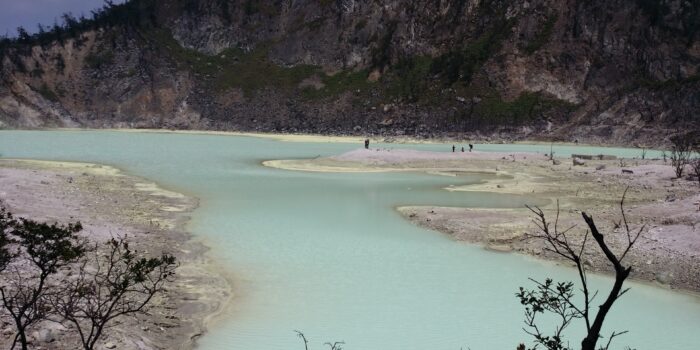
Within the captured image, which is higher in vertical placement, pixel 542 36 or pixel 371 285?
pixel 542 36

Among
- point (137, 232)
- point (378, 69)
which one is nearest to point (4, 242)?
point (137, 232)

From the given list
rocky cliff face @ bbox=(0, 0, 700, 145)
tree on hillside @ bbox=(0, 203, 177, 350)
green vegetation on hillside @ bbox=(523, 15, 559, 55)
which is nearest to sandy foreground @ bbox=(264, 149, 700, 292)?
tree on hillside @ bbox=(0, 203, 177, 350)

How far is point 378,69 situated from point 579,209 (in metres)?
104

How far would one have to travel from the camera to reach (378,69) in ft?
417

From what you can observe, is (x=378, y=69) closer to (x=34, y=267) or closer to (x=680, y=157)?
(x=680, y=157)

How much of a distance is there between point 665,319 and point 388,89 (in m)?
110

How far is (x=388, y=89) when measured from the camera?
122 m

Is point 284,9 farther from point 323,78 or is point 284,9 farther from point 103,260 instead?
point 103,260

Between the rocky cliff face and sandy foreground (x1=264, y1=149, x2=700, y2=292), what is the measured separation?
46.3 m

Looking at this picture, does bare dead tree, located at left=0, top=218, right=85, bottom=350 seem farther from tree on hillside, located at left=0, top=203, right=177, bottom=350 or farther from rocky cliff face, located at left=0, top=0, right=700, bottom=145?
rocky cliff face, located at left=0, top=0, right=700, bottom=145

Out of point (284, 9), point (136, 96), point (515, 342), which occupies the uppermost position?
point (284, 9)

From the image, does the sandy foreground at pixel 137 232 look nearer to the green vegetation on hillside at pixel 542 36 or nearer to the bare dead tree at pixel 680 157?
the bare dead tree at pixel 680 157

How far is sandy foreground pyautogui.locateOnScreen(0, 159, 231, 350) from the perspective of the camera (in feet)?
35.0

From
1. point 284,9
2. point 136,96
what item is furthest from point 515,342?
point 284,9
